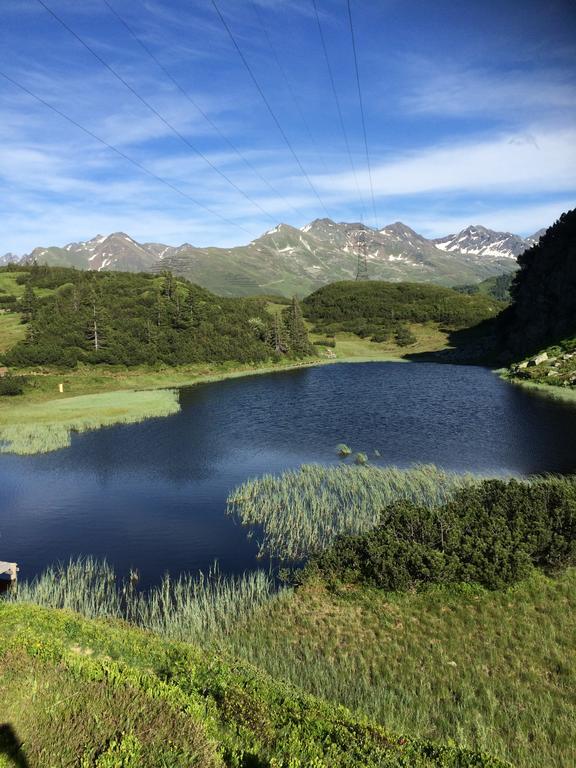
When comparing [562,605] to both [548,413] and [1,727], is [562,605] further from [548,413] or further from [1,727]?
[548,413]

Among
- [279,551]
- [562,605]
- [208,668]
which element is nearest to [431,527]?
[562,605]

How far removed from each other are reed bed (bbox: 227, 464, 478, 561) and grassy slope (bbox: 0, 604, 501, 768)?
→ 13375 millimetres

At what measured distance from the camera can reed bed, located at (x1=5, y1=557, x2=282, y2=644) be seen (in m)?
20.7

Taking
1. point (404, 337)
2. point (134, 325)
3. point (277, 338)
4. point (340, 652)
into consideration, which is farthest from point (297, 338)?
point (340, 652)

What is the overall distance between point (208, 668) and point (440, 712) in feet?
23.3

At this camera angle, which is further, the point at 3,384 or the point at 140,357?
the point at 140,357

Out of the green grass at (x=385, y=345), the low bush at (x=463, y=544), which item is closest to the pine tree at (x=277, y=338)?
the green grass at (x=385, y=345)

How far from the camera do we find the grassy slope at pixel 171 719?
10.7 meters

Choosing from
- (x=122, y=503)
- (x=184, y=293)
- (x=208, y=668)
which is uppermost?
(x=184, y=293)

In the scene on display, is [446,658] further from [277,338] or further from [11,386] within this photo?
[277,338]

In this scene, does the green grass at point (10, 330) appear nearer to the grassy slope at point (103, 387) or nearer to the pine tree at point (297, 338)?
the grassy slope at point (103, 387)

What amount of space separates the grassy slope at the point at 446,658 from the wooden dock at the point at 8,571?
1269cm

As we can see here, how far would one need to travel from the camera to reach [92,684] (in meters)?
13.2

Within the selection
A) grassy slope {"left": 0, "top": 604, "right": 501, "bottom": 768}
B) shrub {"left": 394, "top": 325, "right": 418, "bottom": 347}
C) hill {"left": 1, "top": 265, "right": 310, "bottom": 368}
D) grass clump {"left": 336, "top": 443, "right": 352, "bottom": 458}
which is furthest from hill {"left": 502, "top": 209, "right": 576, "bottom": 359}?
grassy slope {"left": 0, "top": 604, "right": 501, "bottom": 768}
